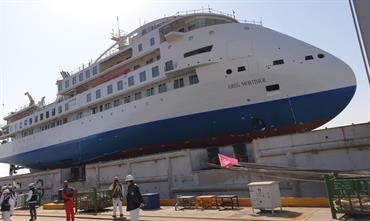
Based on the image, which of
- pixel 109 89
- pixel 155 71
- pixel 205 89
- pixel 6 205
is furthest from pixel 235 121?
pixel 6 205

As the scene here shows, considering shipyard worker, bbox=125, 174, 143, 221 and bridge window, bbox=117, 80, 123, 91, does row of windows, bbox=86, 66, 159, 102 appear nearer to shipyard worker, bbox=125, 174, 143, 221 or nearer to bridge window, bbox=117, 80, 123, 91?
bridge window, bbox=117, 80, 123, 91

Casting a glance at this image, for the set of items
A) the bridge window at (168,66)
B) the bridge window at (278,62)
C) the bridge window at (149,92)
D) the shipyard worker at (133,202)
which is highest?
the bridge window at (168,66)

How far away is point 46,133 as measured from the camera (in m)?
37.0

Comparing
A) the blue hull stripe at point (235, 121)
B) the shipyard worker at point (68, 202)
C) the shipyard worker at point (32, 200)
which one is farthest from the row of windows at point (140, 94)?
the shipyard worker at point (68, 202)

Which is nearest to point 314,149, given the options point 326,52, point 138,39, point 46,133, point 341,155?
point 341,155

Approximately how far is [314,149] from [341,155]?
42.5 inches

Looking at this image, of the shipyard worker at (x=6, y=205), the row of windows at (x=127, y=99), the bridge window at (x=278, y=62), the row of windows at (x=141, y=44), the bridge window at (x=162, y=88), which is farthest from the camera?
the row of windows at (x=141, y=44)

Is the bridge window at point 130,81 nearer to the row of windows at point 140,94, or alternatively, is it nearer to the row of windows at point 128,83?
the row of windows at point 128,83

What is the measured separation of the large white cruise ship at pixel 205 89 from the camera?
2061 cm

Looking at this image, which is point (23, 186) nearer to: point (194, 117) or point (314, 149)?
point (194, 117)

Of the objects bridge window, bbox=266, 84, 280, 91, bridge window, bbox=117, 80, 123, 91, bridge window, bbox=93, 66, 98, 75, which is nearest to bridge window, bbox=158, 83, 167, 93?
bridge window, bbox=117, 80, 123, 91

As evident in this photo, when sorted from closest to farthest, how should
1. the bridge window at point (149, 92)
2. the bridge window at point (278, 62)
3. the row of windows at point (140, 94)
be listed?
the bridge window at point (278, 62) < the row of windows at point (140, 94) < the bridge window at point (149, 92)

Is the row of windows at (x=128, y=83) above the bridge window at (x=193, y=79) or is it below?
above

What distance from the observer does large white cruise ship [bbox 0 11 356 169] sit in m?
20.6
